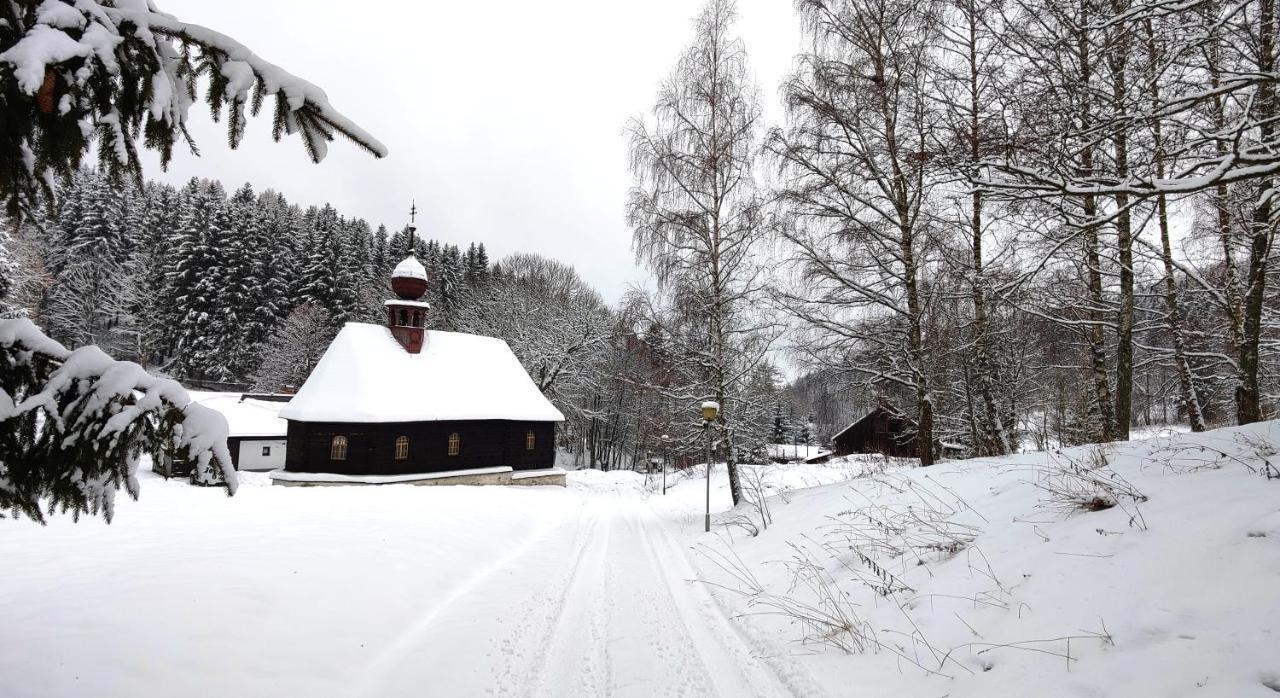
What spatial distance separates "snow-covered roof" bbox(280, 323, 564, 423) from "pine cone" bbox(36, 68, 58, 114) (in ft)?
51.7

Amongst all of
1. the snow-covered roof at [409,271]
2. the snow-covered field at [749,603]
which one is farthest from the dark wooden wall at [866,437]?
the snow-covered roof at [409,271]

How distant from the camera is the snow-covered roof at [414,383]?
1653cm

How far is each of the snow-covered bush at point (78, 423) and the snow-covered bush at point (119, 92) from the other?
2.83 feet

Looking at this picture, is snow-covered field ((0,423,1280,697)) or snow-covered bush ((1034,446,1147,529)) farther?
snow-covered bush ((1034,446,1147,529))

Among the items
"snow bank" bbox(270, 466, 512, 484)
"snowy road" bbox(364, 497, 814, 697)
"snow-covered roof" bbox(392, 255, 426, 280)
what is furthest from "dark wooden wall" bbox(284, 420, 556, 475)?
"snowy road" bbox(364, 497, 814, 697)

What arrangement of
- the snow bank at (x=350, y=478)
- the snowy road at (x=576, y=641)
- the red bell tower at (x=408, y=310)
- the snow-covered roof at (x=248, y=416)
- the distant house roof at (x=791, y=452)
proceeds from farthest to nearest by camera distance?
the distant house roof at (x=791, y=452), the snow-covered roof at (x=248, y=416), the red bell tower at (x=408, y=310), the snow bank at (x=350, y=478), the snowy road at (x=576, y=641)

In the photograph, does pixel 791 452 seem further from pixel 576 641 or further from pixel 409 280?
pixel 576 641

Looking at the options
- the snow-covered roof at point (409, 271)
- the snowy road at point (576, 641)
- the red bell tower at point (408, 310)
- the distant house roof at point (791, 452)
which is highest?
the snow-covered roof at point (409, 271)

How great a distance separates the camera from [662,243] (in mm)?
11078

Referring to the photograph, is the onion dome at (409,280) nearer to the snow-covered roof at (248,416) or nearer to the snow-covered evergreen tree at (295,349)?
the snow-covered roof at (248,416)

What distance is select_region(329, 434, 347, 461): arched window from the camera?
16.3 m

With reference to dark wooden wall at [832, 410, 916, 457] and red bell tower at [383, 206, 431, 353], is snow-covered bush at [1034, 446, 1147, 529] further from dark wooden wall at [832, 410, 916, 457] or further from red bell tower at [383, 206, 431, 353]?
dark wooden wall at [832, 410, 916, 457]

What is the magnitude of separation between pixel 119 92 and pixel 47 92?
0.45m

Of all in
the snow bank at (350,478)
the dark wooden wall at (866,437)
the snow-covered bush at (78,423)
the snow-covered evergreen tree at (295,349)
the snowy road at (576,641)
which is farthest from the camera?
the snow-covered evergreen tree at (295,349)
